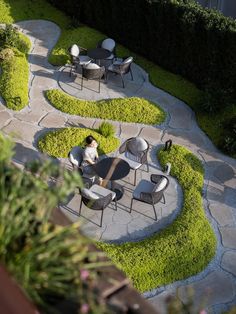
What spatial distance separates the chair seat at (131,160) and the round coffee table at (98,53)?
181 inches

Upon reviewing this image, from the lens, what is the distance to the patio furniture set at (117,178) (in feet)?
37.4

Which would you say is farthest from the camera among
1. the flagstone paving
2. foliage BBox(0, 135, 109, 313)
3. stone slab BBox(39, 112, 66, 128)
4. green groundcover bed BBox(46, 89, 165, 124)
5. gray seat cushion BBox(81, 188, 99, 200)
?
green groundcover bed BBox(46, 89, 165, 124)

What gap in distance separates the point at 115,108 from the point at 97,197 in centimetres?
452

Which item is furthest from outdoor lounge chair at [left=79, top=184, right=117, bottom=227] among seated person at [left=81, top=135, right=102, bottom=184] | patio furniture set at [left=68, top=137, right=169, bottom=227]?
seated person at [left=81, top=135, right=102, bottom=184]

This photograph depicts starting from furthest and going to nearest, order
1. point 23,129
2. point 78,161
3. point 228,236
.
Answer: point 23,129
point 78,161
point 228,236

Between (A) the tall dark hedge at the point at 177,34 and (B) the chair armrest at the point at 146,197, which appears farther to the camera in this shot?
(A) the tall dark hedge at the point at 177,34

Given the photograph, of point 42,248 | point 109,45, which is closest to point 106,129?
point 109,45

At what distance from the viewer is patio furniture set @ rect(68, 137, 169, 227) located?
11.4m

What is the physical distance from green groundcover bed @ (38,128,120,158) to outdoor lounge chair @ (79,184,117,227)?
195cm

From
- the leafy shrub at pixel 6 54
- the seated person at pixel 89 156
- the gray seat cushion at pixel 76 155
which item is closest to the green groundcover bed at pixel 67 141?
the gray seat cushion at pixel 76 155

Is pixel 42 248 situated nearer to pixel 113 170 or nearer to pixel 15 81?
pixel 113 170

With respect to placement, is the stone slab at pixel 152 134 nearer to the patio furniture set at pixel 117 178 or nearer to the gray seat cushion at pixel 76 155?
the patio furniture set at pixel 117 178

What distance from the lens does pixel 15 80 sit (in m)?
15.8

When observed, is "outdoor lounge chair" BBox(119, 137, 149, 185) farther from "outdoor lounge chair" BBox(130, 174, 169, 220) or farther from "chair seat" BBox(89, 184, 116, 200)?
"chair seat" BBox(89, 184, 116, 200)
